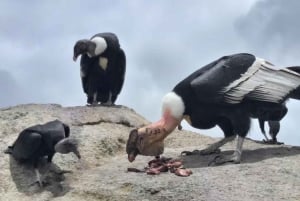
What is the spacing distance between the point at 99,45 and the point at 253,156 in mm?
4884

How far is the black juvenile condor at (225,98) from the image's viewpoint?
10.6 m

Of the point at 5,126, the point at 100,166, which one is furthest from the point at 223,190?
the point at 5,126

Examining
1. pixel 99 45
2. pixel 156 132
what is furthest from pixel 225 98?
pixel 99 45

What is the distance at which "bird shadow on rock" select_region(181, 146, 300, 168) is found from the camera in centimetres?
1072

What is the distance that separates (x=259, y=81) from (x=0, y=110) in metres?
5.22

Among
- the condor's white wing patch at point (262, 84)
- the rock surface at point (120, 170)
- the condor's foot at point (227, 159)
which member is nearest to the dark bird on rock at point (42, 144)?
the rock surface at point (120, 170)

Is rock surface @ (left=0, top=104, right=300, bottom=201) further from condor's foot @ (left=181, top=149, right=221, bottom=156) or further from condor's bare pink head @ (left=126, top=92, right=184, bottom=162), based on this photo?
condor's bare pink head @ (left=126, top=92, right=184, bottom=162)

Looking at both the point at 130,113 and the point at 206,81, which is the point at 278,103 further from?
the point at 130,113

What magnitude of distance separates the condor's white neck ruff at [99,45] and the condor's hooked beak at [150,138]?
12.9 feet

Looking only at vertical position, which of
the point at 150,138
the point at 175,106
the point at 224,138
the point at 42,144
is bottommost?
the point at 224,138

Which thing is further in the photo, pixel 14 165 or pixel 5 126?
pixel 5 126

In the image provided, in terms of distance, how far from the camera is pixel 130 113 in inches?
549

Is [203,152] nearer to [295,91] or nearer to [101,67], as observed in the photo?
[295,91]

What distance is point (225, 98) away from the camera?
10.6 metres
